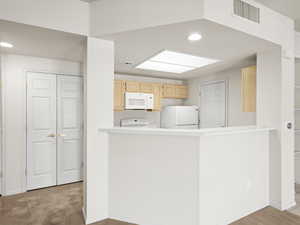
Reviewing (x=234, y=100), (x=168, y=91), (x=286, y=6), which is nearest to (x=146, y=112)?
(x=168, y=91)

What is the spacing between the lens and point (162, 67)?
12.6ft

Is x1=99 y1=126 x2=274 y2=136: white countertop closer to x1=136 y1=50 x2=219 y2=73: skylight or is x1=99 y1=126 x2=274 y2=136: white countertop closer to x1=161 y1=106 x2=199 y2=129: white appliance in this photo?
x1=136 y1=50 x2=219 y2=73: skylight

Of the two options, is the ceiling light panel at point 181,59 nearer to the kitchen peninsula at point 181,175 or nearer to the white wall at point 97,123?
the white wall at point 97,123

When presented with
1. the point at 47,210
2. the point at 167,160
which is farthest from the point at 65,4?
the point at 47,210

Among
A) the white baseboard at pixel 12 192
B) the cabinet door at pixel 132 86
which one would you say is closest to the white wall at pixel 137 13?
the cabinet door at pixel 132 86

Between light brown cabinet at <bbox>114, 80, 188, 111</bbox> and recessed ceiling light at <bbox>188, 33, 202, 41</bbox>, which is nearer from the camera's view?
recessed ceiling light at <bbox>188, 33, 202, 41</bbox>

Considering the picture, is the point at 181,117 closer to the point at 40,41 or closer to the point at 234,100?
the point at 234,100

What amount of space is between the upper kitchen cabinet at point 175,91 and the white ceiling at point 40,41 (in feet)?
7.49

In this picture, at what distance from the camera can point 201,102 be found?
4.77 meters

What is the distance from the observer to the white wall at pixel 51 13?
1910mm

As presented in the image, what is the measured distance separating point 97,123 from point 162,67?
2.06 meters

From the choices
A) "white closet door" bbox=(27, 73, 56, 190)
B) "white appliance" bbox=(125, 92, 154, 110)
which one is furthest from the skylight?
"white closet door" bbox=(27, 73, 56, 190)

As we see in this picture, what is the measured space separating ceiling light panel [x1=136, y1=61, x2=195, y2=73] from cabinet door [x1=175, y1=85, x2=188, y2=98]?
2.94 ft

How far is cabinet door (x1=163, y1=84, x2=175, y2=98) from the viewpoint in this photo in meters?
4.81
